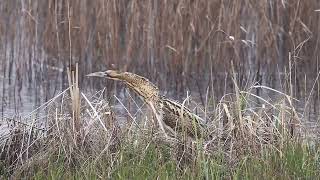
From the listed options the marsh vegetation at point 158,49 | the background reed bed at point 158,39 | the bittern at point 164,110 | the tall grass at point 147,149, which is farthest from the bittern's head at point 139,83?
the background reed bed at point 158,39

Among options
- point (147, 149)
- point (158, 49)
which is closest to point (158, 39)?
point (158, 49)

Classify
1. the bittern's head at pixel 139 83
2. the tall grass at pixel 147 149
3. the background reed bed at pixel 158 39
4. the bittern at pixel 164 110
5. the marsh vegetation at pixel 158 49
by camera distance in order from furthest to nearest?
the background reed bed at pixel 158 39, the marsh vegetation at pixel 158 49, the bittern's head at pixel 139 83, the bittern at pixel 164 110, the tall grass at pixel 147 149

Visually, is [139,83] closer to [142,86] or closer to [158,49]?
[142,86]

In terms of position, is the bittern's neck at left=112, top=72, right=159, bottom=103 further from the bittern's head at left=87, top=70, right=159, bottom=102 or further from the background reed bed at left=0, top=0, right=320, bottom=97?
the background reed bed at left=0, top=0, right=320, bottom=97

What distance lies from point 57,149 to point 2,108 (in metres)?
2.66

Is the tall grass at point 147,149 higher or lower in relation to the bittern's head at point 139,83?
lower

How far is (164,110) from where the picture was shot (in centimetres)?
467

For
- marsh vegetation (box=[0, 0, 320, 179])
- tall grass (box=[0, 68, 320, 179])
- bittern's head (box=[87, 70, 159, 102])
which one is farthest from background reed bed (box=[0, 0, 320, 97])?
tall grass (box=[0, 68, 320, 179])

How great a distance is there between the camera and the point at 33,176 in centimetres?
418

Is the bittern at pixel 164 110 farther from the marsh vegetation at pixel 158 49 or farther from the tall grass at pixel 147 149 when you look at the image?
the marsh vegetation at pixel 158 49

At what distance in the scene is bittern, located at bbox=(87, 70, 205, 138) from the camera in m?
4.54

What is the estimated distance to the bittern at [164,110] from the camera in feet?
14.9

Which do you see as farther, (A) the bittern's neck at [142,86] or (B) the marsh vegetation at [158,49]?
(B) the marsh vegetation at [158,49]

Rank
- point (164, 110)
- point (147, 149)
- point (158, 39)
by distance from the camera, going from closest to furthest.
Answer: point (147, 149) < point (164, 110) < point (158, 39)
